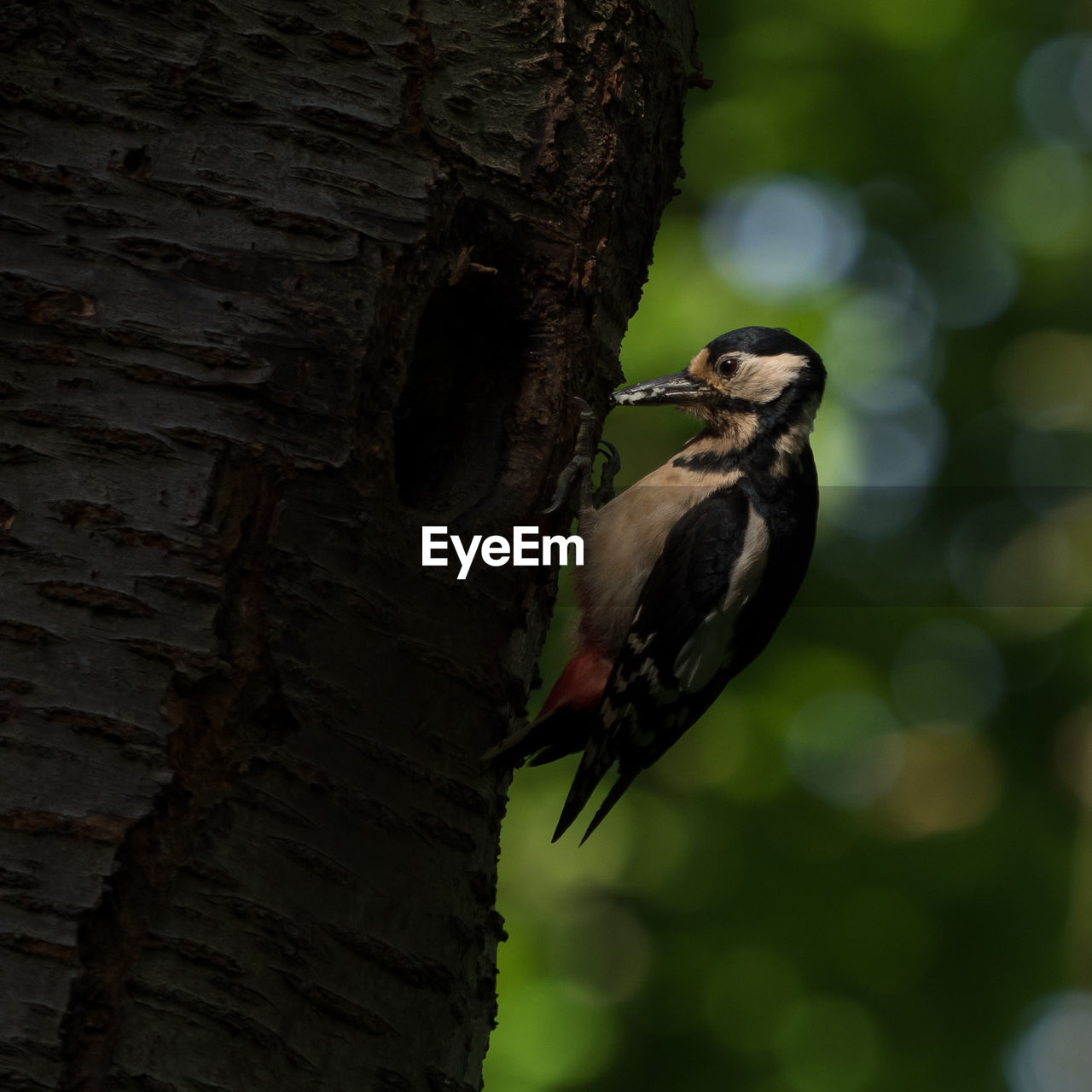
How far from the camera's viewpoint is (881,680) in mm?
6449

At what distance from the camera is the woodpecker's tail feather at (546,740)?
2609 millimetres

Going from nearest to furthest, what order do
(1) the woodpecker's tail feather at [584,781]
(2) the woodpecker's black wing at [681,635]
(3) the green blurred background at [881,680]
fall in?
(1) the woodpecker's tail feather at [584,781]
(2) the woodpecker's black wing at [681,635]
(3) the green blurred background at [881,680]

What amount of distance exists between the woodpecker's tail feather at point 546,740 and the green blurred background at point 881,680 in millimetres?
2069

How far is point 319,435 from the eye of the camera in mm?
2295

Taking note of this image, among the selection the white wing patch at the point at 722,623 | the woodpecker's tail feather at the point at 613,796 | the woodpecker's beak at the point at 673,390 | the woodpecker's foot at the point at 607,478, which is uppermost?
the woodpecker's beak at the point at 673,390

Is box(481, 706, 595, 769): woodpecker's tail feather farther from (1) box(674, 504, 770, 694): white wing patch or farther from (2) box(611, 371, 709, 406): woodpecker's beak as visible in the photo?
(2) box(611, 371, 709, 406): woodpecker's beak

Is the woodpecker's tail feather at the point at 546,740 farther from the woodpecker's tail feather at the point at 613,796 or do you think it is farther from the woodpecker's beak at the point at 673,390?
the woodpecker's beak at the point at 673,390

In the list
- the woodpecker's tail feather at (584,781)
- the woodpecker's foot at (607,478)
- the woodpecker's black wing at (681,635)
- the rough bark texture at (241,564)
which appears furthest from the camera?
the woodpecker's foot at (607,478)

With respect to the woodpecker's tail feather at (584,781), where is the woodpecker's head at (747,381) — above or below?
above

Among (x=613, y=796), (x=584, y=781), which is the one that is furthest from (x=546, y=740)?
(x=613, y=796)

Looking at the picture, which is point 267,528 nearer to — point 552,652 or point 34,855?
point 34,855

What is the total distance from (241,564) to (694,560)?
1.92 meters

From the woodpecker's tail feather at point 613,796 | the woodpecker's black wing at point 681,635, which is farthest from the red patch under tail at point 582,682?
the woodpecker's tail feather at point 613,796

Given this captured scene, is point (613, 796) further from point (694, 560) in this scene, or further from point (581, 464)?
point (581, 464)
